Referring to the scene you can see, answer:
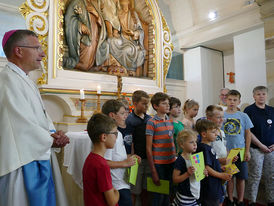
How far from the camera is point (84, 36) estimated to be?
3938 millimetres

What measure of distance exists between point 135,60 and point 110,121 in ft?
10.7

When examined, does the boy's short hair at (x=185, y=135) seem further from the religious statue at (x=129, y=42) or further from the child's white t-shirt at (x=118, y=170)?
the religious statue at (x=129, y=42)

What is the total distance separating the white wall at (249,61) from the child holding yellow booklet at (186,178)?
3.68 metres

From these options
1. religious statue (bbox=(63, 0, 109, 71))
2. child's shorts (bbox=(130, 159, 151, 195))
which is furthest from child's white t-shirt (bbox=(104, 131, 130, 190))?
religious statue (bbox=(63, 0, 109, 71))

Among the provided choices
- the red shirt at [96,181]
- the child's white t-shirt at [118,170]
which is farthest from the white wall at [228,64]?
the red shirt at [96,181]

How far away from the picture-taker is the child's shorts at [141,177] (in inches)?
94.5

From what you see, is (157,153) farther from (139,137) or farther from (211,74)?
(211,74)

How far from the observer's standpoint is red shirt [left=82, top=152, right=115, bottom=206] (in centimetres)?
140

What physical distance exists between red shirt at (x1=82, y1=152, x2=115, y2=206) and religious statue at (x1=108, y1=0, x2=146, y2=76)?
3155 millimetres

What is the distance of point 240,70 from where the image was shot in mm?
5156

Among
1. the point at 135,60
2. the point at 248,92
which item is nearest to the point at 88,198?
the point at 135,60

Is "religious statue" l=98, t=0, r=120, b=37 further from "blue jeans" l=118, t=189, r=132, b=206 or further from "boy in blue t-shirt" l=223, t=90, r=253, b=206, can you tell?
"blue jeans" l=118, t=189, r=132, b=206

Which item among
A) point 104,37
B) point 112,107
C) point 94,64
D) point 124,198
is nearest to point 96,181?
point 124,198

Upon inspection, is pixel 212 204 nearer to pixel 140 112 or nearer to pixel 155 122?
pixel 155 122
